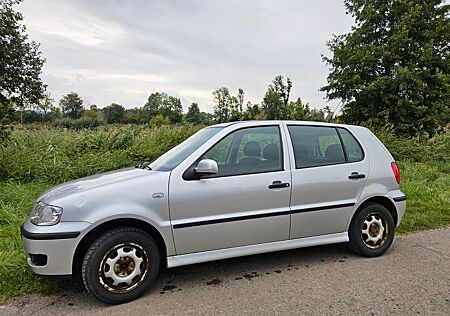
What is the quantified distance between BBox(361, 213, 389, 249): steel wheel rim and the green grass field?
1.20 metres

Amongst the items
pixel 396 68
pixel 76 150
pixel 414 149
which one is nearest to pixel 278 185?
pixel 76 150

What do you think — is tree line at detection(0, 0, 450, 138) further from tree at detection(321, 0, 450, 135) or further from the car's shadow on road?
the car's shadow on road

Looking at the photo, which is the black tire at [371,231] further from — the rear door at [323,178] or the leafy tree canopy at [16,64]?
the leafy tree canopy at [16,64]

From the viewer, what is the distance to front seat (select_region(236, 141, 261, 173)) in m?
3.65

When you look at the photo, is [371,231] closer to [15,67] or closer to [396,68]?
[15,67]

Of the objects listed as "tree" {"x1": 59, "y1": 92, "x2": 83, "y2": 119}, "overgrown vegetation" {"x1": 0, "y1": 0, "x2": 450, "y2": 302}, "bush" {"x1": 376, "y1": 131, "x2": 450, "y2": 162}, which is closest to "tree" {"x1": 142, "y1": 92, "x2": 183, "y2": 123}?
"tree" {"x1": 59, "y1": 92, "x2": 83, "y2": 119}

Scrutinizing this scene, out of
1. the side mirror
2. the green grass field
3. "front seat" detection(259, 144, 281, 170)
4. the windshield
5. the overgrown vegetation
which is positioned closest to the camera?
the side mirror

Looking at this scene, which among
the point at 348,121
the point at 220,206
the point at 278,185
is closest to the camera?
the point at 220,206

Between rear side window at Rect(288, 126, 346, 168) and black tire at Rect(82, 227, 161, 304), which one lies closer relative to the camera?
black tire at Rect(82, 227, 161, 304)

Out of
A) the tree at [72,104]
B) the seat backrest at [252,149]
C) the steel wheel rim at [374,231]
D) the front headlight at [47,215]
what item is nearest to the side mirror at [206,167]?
the seat backrest at [252,149]

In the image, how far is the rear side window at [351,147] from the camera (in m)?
4.17

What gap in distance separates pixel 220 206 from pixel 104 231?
43.8 inches

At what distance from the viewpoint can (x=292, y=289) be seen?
3.32 meters

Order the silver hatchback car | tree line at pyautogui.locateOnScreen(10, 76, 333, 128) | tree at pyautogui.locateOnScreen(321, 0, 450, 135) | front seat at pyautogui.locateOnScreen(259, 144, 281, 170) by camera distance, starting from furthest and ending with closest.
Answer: tree line at pyautogui.locateOnScreen(10, 76, 333, 128) < tree at pyautogui.locateOnScreen(321, 0, 450, 135) < front seat at pyautogui.locateOnScreen(259, 144, 281, 170) < the silver hatchback car
